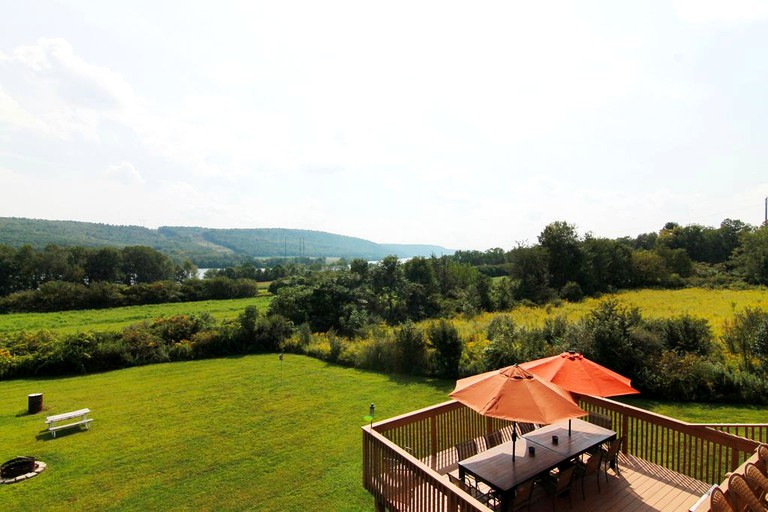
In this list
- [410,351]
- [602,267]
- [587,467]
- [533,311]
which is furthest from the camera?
[602,267]

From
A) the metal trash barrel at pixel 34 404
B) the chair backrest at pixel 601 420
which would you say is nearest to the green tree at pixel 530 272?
the chair backrest at pixel 601 420

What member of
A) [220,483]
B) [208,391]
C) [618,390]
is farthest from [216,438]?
[618,390]

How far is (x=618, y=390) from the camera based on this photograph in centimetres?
590

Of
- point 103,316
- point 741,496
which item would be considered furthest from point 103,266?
point 741,496

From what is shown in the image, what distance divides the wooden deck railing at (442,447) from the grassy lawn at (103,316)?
103 ft

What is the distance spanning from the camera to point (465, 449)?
20.8 ft

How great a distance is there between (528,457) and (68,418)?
13835mm

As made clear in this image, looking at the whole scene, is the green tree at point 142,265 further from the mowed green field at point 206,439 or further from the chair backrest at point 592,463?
the chair backrest at point 592,463

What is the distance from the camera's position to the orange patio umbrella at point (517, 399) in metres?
4.72

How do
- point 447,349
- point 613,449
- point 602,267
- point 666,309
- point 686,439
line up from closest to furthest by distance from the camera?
1. point 613,449
2. point 686,439
3. point 447,349
4. point 666,309
5. point 602,267

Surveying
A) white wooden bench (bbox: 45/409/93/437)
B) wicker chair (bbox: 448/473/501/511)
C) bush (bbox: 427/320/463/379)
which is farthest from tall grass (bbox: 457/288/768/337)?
white wooden bench (bbox: 45/409/93/437)

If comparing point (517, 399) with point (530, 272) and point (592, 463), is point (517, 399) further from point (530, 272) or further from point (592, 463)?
point (530, 272)

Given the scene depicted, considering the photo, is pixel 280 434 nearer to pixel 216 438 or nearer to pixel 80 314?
pixel 216 438

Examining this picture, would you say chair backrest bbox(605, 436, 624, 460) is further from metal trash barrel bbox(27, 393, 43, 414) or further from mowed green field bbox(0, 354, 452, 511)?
metal trash barrel bbox(27, 393, 43, 414)
